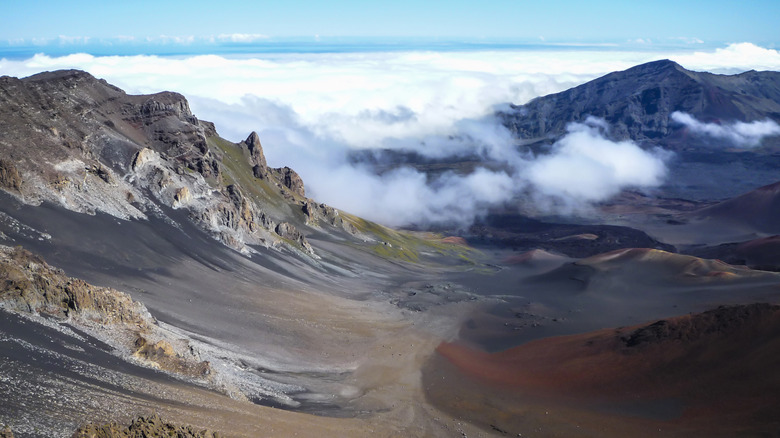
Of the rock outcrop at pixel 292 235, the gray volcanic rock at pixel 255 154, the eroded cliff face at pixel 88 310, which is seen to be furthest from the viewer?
the gray volcanic rock at pixel 255 154

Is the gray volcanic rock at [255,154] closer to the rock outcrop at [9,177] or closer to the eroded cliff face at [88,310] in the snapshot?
the rock outcrop at [9,177]

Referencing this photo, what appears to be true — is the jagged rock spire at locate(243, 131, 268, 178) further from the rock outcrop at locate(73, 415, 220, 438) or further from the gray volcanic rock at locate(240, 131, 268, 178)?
the rock outcrop at locate(73, 415, 220, 438)

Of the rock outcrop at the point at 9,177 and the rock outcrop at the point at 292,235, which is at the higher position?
the rock outcrop at the point at 9,177

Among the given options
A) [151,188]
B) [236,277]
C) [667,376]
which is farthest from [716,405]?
[151,188]

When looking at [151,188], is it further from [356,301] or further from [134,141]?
[356,301]

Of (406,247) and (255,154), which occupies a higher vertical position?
(255,154)

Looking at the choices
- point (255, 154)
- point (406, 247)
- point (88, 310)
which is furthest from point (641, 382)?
point (255, 154)

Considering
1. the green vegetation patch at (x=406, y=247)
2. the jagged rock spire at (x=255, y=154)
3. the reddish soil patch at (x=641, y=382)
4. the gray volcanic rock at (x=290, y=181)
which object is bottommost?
the green vegetation patch at (x=406, y=247)

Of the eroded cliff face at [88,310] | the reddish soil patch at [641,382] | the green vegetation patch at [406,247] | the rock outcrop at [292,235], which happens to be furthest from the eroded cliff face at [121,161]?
the reddish soil patch at [641,382]

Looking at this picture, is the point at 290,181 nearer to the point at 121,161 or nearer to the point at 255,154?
the point at 255,154
